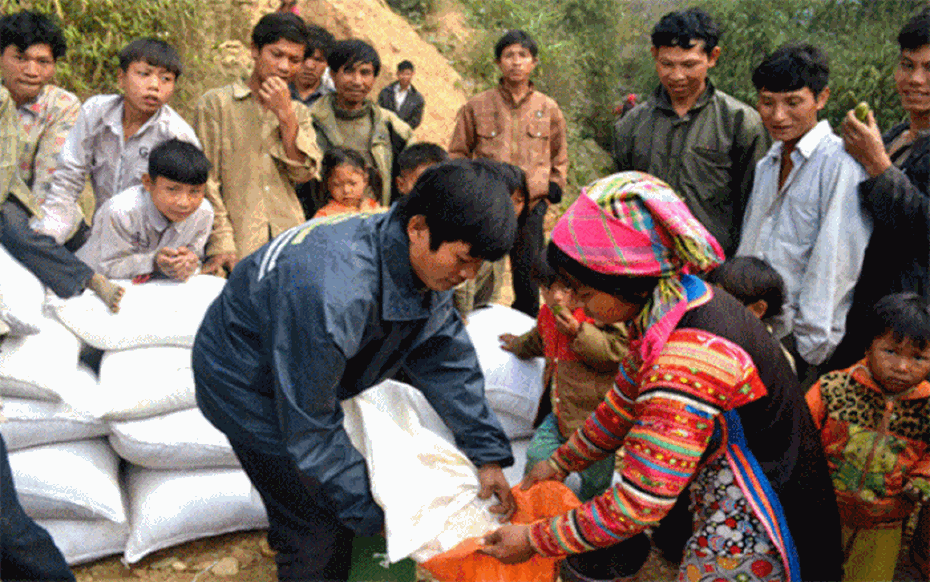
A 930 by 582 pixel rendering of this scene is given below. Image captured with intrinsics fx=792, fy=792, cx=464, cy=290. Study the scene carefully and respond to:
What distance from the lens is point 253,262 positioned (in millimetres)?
1864

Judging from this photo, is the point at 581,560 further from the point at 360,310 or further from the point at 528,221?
the point at 528,221

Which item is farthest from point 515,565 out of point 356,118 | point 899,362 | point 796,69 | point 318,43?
point 318,43

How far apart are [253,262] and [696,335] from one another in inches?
40.2

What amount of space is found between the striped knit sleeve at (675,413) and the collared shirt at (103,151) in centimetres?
244

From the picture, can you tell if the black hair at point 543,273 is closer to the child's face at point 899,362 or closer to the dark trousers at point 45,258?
the child's face at point 899,362

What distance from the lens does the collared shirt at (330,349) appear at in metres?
1.67

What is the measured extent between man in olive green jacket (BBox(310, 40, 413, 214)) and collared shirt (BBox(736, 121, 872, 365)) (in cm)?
199

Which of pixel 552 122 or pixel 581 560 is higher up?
pixel 552 122

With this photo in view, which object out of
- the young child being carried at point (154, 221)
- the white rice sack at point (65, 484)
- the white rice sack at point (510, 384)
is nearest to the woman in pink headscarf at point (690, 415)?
the white rice sack at point (510, 384)

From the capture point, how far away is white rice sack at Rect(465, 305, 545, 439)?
9.55 feet

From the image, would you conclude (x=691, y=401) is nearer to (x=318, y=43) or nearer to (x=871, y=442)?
(x=871, y=442)

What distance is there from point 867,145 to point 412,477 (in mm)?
1904

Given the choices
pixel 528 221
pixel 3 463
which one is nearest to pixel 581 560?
pixel 3 463

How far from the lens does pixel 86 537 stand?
261 cm
